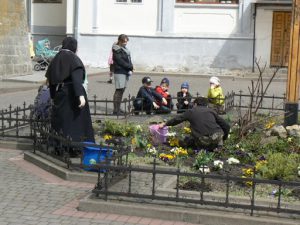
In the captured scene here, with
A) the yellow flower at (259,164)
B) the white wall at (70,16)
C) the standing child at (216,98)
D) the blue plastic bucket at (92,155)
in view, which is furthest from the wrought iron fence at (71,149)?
the white wall at (70,16)

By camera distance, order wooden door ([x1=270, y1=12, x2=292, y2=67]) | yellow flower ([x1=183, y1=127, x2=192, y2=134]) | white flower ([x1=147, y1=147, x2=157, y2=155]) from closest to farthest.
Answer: white flower ([x1=147, y1=147, x2=157, y2=155]) → yellow flower ([x1=183, y1=127, x2=192, y2=134]) → wooden door ([x1=270, y1=12, x2=292, y2=67])

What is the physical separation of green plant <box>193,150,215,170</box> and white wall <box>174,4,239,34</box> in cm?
1838

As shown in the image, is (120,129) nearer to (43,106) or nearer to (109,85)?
(43,106)

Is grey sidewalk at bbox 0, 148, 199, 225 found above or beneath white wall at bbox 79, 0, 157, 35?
beneath

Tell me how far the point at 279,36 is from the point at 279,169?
64.0 ft

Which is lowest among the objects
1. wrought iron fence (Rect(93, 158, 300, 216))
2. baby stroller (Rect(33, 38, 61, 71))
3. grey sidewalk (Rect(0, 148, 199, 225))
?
grey sidewalk (Rect(0, 148, 199, 225))

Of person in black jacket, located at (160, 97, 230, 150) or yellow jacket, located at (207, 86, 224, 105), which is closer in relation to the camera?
person in black jacket, located at (160, 97, 230, 150)

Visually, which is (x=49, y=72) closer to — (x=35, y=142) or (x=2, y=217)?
(x=35, y=142)

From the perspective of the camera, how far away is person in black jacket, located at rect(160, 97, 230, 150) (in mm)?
7969

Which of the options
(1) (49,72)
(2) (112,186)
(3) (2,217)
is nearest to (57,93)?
(1) (49,72)

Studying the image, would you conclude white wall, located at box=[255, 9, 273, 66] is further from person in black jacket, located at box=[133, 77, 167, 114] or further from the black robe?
the black robe

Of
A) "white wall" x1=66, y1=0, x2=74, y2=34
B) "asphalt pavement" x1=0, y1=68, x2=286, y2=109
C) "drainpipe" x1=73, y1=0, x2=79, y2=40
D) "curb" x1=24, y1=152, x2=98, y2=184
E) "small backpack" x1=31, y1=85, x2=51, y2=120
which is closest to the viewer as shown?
"curb" x1=24, y1=152, x2=98, y2=184

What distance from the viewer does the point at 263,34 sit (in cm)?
2520

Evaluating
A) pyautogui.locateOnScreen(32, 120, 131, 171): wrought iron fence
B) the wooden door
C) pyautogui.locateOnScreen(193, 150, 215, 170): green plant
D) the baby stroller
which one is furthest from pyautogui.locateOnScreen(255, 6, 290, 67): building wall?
pyautogui.locateOnScreen(193, 150, 215, 170): green plant
